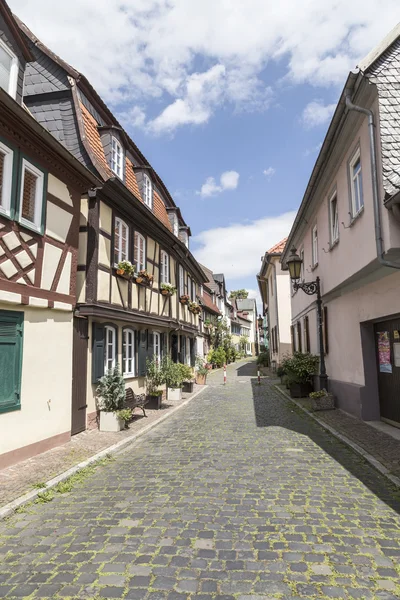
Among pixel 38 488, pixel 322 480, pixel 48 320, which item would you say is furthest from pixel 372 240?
pixel 38 488

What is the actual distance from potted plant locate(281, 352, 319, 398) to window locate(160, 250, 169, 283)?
18.1ft

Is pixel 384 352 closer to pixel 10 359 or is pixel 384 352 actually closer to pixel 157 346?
pixel 10 359

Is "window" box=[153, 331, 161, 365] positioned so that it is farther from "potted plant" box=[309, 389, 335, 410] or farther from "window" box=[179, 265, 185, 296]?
"potted plant" box=[309, 389, 335, 410]

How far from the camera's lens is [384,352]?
9.32 metres

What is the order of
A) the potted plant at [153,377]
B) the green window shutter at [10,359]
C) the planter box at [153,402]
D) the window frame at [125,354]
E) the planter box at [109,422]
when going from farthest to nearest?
the potted plant at [153,377] → the planter box at [153,402] → the window frame at [125,354] → the planter box at [109,422] → the green window shutter at [10,359]

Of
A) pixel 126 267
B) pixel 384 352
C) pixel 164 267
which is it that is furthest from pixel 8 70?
pixel 384 352

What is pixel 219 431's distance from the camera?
927 cm

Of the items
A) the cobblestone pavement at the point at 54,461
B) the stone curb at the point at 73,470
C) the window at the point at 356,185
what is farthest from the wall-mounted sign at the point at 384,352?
the cobblestone pavement at the point at 54,461

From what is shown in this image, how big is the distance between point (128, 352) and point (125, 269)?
2808 millimetres

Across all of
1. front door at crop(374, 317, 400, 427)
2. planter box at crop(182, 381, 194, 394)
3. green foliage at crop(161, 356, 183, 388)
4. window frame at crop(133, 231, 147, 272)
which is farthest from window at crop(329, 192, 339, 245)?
planter box at crop(182, 381, 194, 394)

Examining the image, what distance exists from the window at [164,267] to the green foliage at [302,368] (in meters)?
5.52

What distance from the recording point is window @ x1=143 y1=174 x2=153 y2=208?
13859mm

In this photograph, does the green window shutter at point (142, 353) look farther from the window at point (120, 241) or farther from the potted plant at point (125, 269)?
the window at point (120, 241)

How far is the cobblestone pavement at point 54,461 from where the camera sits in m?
5.50
